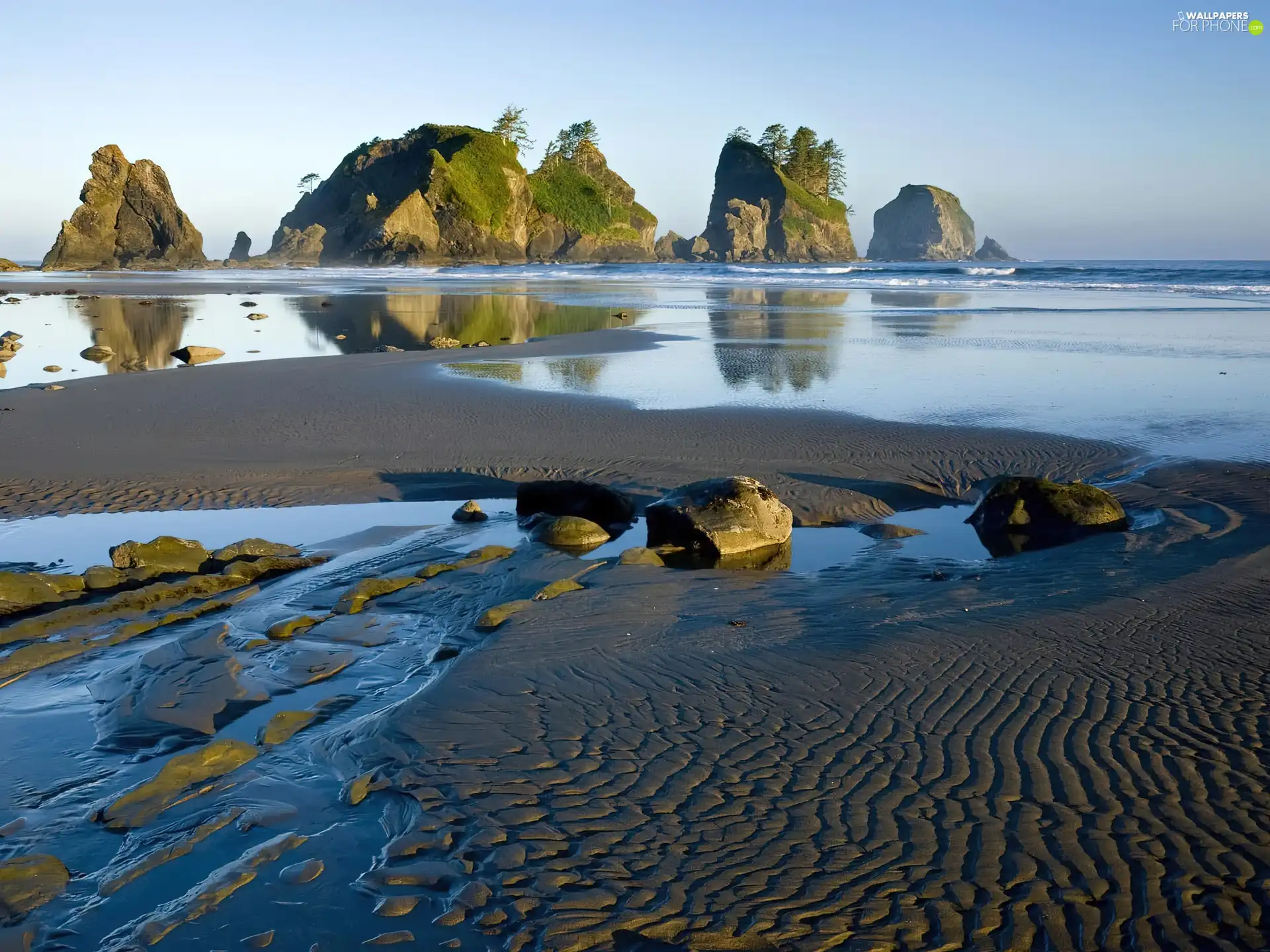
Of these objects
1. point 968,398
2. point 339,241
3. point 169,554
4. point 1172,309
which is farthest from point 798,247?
point 169,554

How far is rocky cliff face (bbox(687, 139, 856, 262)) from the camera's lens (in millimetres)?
125812

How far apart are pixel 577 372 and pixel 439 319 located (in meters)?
12.5

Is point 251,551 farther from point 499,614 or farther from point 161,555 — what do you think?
point 499,614

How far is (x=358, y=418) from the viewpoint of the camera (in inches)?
481

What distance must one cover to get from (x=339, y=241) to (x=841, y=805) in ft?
→ 375

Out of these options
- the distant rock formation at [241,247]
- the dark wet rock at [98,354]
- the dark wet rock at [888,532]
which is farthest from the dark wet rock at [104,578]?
the distant rock formation at [241,247]

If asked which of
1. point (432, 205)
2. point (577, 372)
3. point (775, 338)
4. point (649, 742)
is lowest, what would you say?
point (649, 742)

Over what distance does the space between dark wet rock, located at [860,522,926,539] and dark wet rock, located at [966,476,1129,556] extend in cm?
59

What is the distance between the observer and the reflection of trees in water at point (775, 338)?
15869mm

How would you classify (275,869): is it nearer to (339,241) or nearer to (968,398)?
(968,398)

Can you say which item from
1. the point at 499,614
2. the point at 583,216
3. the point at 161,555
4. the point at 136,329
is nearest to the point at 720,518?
the point at 499,614

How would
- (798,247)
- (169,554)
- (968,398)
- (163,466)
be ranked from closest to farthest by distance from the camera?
1. (169,554)
2. (163,466)
3. (968,398)
4. (798,247)

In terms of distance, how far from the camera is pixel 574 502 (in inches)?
328

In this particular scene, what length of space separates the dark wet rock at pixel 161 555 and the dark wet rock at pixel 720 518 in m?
3.43
